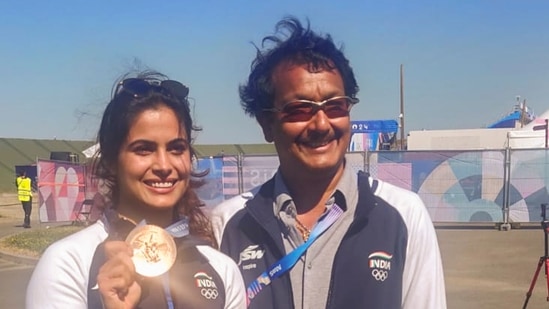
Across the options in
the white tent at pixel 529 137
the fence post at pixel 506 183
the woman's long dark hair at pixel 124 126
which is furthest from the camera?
the white tent at pixel 529 137

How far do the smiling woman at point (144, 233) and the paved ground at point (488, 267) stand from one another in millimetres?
7168

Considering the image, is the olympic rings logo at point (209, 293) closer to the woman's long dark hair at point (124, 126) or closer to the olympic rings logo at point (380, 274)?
the woman's long dark hair at point (124, 126)

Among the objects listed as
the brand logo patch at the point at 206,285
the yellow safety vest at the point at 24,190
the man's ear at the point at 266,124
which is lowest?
the yellow safety vest at the point at 24,190

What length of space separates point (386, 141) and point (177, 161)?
90.9ft

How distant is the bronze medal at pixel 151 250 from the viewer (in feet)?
6.91

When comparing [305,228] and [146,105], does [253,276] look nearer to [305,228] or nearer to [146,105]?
[305,228]

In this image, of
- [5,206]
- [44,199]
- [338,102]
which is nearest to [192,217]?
[338,102]

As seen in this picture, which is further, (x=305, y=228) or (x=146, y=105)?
(x=305, y=228)

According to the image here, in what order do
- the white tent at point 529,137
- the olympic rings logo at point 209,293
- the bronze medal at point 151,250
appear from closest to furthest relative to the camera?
the bronze medal at point 151,250, the olympic rings logo at point 209,293, the white tent at point 529,137

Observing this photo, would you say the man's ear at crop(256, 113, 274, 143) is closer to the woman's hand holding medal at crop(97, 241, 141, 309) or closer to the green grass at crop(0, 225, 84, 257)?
the woman's hand holding medal at crop(97, 241, 141, 309)

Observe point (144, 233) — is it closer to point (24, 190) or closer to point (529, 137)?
point (24, 190)

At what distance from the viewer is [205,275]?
7.83ft

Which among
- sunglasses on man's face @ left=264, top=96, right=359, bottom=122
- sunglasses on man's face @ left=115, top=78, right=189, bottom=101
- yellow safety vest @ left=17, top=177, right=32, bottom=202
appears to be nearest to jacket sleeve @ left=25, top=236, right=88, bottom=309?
sunglasses on man's face @ left=115, top=78, right=189, bottom=101

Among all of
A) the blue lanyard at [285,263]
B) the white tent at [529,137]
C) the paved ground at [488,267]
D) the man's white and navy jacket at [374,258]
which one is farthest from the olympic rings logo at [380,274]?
the white tent at [529,137]
